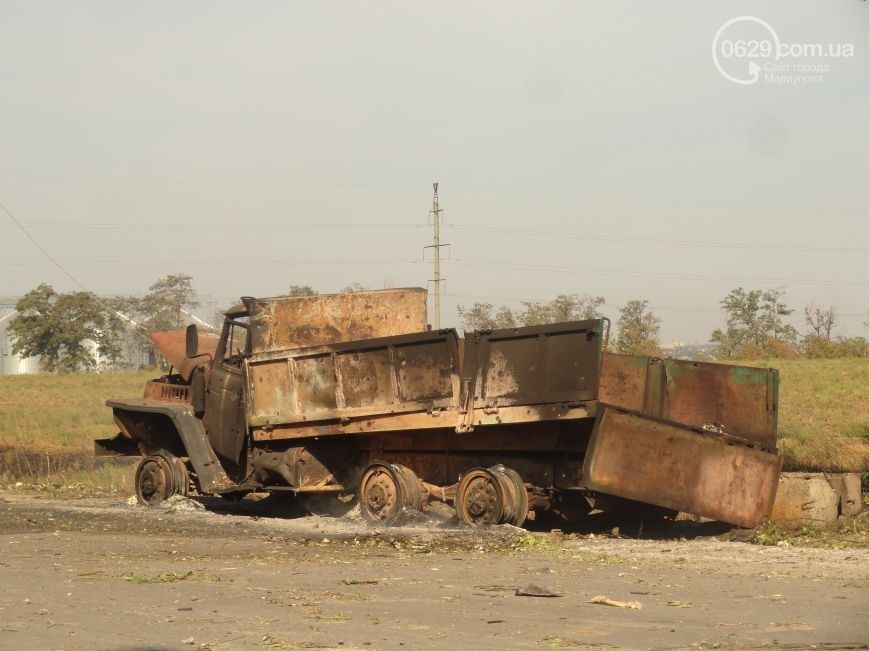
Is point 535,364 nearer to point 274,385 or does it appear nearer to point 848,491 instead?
point 274,385

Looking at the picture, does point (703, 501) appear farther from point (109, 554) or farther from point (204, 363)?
point (204, 363)

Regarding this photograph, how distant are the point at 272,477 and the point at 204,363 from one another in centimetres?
199

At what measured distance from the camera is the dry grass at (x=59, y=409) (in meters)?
28.1

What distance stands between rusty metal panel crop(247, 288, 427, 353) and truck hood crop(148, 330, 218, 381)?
1.33m

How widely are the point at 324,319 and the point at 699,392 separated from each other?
4.68 meters

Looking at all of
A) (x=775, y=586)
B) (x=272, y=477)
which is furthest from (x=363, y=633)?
(x=272, y=477)

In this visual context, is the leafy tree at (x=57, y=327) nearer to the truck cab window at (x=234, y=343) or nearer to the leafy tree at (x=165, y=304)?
the leafy tree at (x=165, y=304)

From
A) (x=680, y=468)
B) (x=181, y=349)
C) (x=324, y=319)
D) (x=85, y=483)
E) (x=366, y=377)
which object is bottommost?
(x=85, y=483)

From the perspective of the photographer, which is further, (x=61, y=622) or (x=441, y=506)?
(x=441, y=506)

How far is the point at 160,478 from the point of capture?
51.0 feet

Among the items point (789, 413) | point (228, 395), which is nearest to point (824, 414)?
point (789, 413)

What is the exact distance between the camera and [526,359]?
12.0 meters

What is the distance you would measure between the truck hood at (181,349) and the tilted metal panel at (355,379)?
5.21 ft

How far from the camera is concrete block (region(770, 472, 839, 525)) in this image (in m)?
12.9
